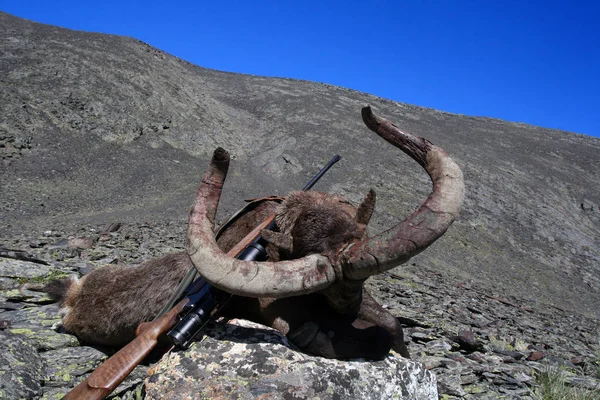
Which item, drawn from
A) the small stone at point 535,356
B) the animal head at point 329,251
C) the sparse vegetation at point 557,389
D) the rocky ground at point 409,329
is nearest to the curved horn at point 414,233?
the animal head at point 329,251

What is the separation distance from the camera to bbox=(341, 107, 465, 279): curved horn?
130 inches

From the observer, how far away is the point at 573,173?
31.8 metres

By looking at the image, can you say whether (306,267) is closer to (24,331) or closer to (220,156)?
(220,156)

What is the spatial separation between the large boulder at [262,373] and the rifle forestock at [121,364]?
0.21m

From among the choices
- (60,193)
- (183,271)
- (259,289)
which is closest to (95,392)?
(259,289)

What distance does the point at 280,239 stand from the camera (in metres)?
3.93

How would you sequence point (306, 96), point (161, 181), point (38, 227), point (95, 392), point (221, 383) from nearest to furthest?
1. point (95, 392)
2. point (221, 383)
3. point (38, 227)
4. point (161, 181)
5. point (306, 96)

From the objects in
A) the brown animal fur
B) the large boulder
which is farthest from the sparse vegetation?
the large boulder

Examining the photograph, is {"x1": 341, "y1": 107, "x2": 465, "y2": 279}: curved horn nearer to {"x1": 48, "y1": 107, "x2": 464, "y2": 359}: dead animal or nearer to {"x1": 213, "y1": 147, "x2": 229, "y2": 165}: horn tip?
{"x1": 48, "y1": 107, "x2": 464, "y2": 359}: dead animal

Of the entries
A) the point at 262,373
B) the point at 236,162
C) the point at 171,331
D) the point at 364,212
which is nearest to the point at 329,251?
the point at 364,212

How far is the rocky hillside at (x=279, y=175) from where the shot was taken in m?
11.4

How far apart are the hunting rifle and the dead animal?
0.22 m

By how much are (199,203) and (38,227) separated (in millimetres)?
12182

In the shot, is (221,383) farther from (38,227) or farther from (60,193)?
(60,193)
